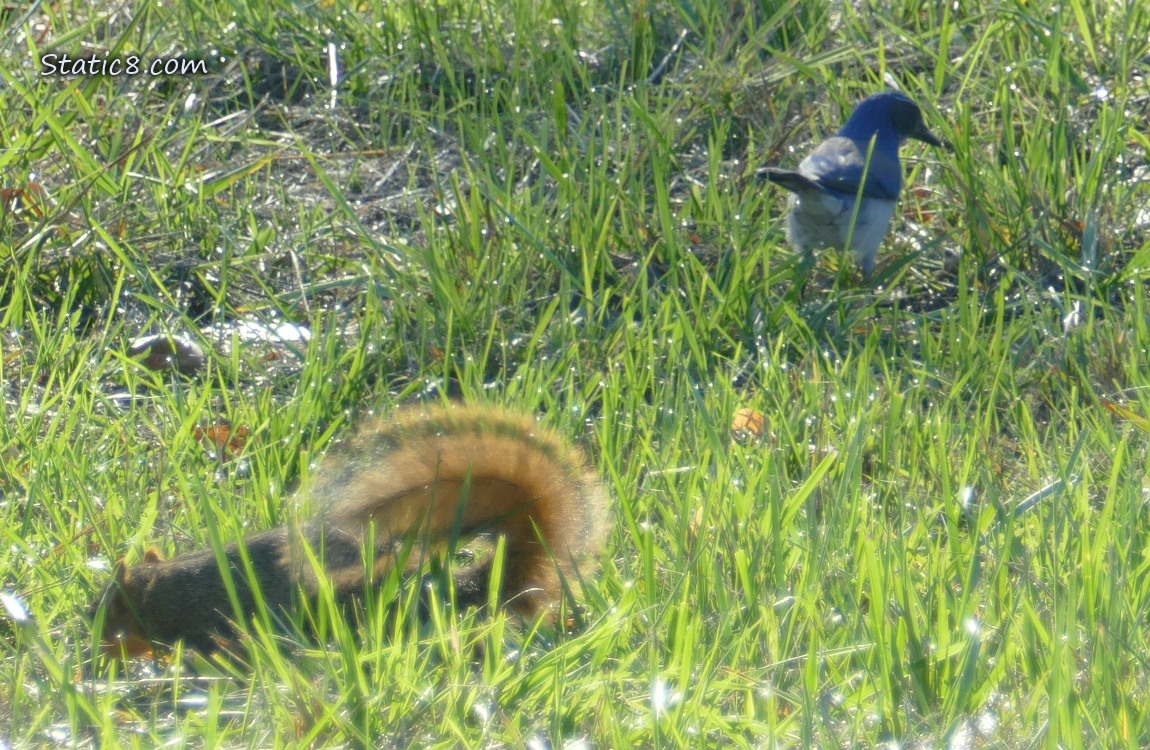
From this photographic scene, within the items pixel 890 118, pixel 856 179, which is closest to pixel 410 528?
pixel 856 179

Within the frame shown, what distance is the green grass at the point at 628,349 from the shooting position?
92.4 inches

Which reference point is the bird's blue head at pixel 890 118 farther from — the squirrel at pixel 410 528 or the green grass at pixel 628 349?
the squirrel at pixel 410 528

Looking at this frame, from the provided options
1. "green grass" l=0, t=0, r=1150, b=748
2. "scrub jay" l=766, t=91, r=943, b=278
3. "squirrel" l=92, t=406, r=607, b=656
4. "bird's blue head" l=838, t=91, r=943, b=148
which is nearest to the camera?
"green grass" l=0, t=0, r=1150, b=748

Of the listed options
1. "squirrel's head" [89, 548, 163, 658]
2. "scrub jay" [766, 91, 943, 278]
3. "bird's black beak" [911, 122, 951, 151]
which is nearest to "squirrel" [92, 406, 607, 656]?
"squirrel's head" [89, 548, 163, 658]

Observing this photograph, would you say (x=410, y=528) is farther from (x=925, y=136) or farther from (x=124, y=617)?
(x=925, y=136)

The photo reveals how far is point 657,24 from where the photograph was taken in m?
5.91

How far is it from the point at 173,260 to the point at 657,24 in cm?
226

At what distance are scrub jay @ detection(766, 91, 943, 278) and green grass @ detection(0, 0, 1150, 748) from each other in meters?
0.12

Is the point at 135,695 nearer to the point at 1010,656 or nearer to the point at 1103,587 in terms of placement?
the point at 1010,656

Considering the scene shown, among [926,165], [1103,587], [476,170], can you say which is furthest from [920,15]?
[1103,587]

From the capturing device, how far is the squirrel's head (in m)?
2.64

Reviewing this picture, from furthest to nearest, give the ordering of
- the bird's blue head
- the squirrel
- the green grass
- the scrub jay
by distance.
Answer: the bird's blue head, the scrub jay, the squirrel, the green grass

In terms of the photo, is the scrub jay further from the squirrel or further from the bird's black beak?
the squirrel

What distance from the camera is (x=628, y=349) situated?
12.9 feet
